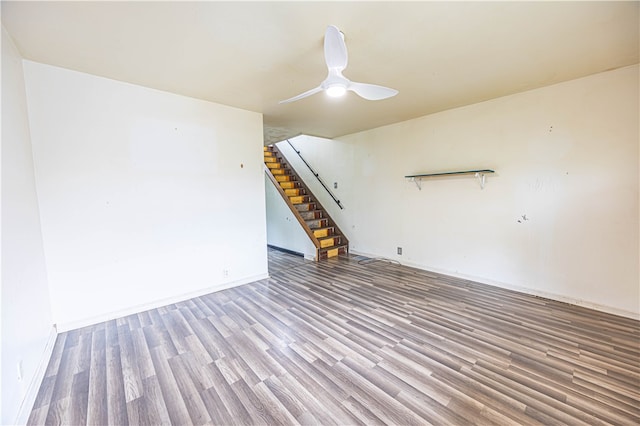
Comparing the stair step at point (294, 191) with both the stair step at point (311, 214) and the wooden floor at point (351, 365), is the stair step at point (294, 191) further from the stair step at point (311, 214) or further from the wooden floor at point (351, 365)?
the wooden floor at point (351, 365)

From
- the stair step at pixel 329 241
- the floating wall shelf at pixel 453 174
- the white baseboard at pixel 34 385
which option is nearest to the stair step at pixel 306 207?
the stair step at pixel 329 241

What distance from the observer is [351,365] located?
6.75ft

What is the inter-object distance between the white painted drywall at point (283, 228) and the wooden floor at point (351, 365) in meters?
2.26

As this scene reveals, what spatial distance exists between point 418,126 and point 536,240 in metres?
2.44

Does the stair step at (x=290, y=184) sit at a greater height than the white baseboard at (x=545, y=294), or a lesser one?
greater

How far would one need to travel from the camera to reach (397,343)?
234cm

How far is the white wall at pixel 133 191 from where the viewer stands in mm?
2551

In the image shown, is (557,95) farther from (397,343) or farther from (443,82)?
(397,343)

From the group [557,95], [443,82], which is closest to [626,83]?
[557,95]

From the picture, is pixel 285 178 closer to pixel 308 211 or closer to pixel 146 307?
pixel 308 211

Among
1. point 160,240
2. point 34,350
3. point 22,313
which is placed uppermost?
point 160,240

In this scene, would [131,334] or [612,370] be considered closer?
[612,370]

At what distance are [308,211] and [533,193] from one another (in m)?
4.26

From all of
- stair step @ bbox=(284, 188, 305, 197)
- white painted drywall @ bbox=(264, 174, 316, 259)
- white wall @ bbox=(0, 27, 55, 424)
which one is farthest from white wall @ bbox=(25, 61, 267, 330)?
stair step @ bbox=(284, 188, 305, 197)
